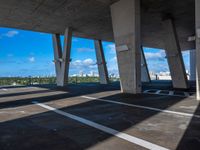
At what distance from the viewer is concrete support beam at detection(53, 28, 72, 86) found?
61.5ft

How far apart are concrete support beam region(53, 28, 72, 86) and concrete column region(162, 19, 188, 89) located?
9.52 metres

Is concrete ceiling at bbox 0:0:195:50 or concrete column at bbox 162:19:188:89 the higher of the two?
concrete ceiling at bbox 0:0:195:50

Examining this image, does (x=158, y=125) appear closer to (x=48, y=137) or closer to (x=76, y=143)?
(x=76, y=143)

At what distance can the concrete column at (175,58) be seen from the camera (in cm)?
1401

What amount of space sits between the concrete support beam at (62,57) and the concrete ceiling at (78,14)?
Answer: 106 cm

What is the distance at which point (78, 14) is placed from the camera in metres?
14.6

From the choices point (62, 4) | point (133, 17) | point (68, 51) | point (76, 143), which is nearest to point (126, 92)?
point (133, 17)

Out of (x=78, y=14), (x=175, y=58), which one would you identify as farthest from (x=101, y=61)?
(x=175, y=58)

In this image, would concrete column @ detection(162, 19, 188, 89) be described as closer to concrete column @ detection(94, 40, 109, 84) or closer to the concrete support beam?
the concrete support beam

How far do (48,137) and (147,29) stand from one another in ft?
60.0

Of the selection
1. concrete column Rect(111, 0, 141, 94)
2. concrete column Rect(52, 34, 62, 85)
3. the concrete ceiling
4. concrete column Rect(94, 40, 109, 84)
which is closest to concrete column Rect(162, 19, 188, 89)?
the concrete ceiling

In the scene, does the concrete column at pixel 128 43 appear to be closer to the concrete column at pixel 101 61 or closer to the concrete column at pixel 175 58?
the concrete column at pixel 175 58

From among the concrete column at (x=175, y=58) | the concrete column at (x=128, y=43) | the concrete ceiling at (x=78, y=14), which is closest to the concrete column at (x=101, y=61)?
the concrete ceiling at (x=78, y=14)

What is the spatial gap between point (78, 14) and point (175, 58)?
8451 millimetres
